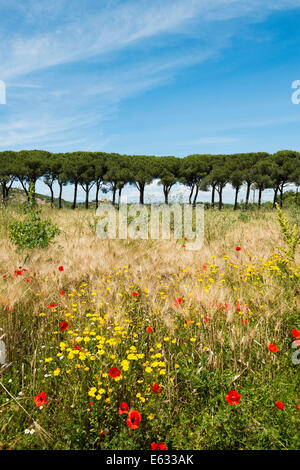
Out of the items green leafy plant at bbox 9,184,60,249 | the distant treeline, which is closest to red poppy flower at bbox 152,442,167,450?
green leafy plant at bbox 9,184,60,249

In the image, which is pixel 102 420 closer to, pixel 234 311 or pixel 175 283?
pixel 234 311

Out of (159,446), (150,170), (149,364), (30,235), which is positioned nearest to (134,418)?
(159,446)

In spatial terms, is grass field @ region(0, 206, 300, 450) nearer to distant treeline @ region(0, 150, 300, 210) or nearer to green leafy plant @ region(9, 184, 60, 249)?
green leafy plant @ region(9, 184, 60, 249)

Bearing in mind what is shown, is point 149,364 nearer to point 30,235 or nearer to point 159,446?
point 159,446

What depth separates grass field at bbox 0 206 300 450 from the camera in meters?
1.75

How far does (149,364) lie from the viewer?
2.40 meters

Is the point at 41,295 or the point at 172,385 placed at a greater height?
the point at 41,295

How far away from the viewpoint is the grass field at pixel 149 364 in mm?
1749

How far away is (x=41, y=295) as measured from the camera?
11.2 ft

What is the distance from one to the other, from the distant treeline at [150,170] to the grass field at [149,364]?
142ft

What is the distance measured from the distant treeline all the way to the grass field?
4320 cm

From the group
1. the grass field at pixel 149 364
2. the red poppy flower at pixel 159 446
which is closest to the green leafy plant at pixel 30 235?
the grass field at pixel 149 364
